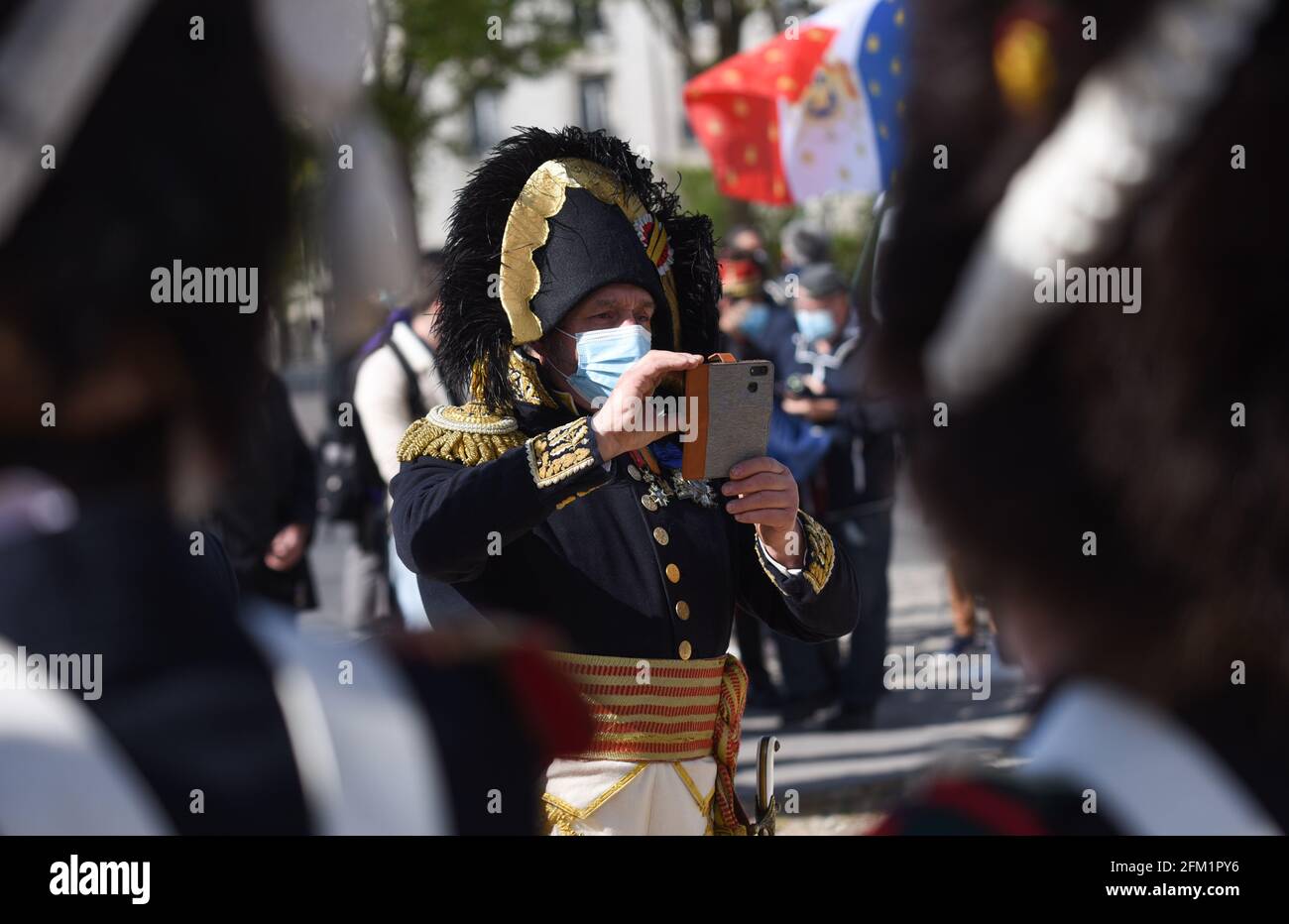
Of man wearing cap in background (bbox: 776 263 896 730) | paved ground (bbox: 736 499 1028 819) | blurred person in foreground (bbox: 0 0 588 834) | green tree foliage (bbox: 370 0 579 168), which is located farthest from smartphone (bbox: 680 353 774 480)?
green tree foliage (bbox: 370 0 579 168)

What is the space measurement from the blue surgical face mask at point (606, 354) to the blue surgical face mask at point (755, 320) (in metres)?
4.00

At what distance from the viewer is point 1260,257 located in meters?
0.95

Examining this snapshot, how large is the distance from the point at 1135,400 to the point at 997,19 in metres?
0.26

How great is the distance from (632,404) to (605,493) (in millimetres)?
275

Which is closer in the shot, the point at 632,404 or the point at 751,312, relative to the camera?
the point at 632,404

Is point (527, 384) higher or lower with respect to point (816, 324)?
lower

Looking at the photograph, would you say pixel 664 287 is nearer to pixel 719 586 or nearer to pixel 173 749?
pixel 719 586

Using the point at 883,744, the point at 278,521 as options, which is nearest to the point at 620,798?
the point at 278,521

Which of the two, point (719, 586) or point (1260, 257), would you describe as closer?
point (1260, 257)

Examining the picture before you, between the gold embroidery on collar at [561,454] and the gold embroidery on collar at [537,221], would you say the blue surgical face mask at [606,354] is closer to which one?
the gold embroidery on collar at [537,221]

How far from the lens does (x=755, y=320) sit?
22.1 ft

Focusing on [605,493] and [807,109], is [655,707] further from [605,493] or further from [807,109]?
[807,109]

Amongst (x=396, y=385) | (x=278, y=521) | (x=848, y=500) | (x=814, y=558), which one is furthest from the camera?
(x=848, y=500)
